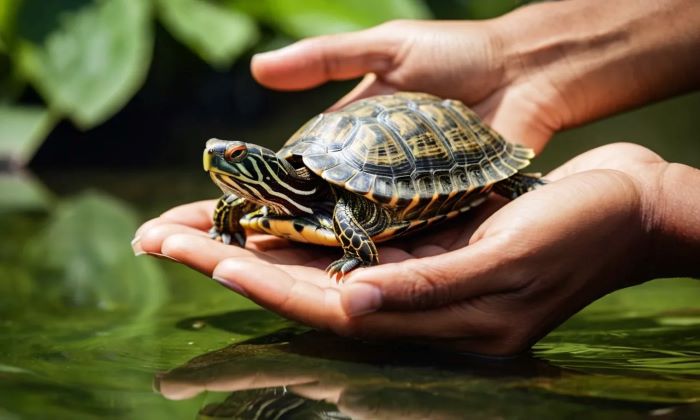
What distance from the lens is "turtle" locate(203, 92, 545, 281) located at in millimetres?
2111

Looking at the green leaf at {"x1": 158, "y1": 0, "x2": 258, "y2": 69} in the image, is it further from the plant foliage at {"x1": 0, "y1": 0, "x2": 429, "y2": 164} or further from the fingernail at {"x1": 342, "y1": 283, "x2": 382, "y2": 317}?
the fingernail at {"x1": 342, "y1": 283, "x2": 382, "y2": 317}

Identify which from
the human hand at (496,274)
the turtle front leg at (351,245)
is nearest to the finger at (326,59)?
the turtle front leg at (351,245)

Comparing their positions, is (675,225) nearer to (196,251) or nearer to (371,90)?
(196,251)

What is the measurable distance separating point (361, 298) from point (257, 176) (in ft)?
2.24

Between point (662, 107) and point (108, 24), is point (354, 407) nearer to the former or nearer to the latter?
point (108, 24)

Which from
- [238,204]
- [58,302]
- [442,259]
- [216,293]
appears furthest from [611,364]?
[58,302]

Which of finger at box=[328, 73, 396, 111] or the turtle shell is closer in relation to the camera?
the turtle shell

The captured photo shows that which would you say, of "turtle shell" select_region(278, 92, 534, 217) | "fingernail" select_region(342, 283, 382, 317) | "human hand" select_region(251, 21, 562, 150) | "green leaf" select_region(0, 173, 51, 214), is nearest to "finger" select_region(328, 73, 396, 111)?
"human hand" select_region(251, 21, 562, 150)

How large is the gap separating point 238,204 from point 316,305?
0.72 m

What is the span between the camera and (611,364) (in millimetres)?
1781

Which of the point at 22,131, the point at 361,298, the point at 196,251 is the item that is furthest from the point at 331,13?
the point at 361,298

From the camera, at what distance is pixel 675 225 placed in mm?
1919

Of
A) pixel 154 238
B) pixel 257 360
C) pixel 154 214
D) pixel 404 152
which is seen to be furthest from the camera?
pixel 154 214

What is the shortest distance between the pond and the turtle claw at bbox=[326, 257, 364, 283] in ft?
0.56
